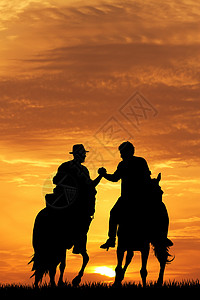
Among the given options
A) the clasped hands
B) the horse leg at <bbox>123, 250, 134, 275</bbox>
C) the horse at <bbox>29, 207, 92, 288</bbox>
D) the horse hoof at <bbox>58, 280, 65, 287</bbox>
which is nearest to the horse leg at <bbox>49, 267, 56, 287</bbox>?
the horse at <bbox>29, 207, 92, 288</bbox>

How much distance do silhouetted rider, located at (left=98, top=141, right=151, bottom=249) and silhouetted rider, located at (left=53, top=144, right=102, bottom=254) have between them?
113 cm

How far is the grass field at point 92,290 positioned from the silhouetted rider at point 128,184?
1309 mm

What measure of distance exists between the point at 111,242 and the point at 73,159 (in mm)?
2390

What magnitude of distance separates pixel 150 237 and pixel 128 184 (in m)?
1.46

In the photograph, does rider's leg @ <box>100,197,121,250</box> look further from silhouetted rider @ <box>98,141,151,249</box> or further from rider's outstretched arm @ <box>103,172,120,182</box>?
rider's outstretched arm @ <box>103,172,120,182</box>

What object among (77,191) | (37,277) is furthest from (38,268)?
(77,191)

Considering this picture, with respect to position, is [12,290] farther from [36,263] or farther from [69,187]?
[69,187]

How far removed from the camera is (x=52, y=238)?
17.3 meters

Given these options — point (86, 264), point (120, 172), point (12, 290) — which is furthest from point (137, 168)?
point (12, 290)

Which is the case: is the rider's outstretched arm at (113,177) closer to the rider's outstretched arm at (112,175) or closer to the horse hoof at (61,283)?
the rider's outstretched arm at (112,175)

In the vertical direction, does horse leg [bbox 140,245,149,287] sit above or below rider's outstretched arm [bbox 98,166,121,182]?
below

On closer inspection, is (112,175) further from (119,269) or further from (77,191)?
(119,269)

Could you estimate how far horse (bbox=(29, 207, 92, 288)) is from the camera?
17172mm

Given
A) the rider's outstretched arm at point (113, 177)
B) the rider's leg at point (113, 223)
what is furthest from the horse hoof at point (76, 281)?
the rider's outstretched arm at point (113, 177)
